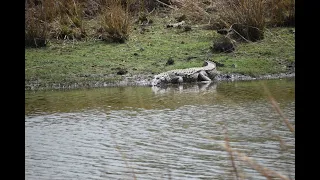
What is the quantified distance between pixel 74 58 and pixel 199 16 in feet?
10.6

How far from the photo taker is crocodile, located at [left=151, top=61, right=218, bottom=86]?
1007 centimetres

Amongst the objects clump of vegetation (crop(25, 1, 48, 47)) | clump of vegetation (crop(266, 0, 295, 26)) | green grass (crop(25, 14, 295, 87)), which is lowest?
green grass (crop(25, 14, 295, 87))

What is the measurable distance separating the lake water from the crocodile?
0.27 meters

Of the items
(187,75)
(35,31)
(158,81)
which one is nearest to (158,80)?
(158,81)

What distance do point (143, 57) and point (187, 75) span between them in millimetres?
1338

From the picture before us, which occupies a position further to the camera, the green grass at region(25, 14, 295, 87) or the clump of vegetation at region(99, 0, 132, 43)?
the clump of vegetation at region(99, 0, 132, 43)

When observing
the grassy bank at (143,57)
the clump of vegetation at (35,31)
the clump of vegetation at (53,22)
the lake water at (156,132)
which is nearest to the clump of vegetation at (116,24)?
the grassy bank at (143,57)

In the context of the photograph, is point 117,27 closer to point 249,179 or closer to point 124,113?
point 124,113

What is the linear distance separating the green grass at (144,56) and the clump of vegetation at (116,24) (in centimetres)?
17

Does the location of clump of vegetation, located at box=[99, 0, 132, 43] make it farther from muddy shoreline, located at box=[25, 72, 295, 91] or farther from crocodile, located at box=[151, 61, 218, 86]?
crocodile, located at box=[151, 61, 218, 86]

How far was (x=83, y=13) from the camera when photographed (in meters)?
13.7

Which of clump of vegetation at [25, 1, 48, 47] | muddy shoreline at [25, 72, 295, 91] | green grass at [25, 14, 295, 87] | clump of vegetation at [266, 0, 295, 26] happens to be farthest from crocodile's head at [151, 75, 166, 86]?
clump of vegetation at [266, 0, 295, 26]

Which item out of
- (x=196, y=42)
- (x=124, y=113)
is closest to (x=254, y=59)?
(x=196, y=42)
